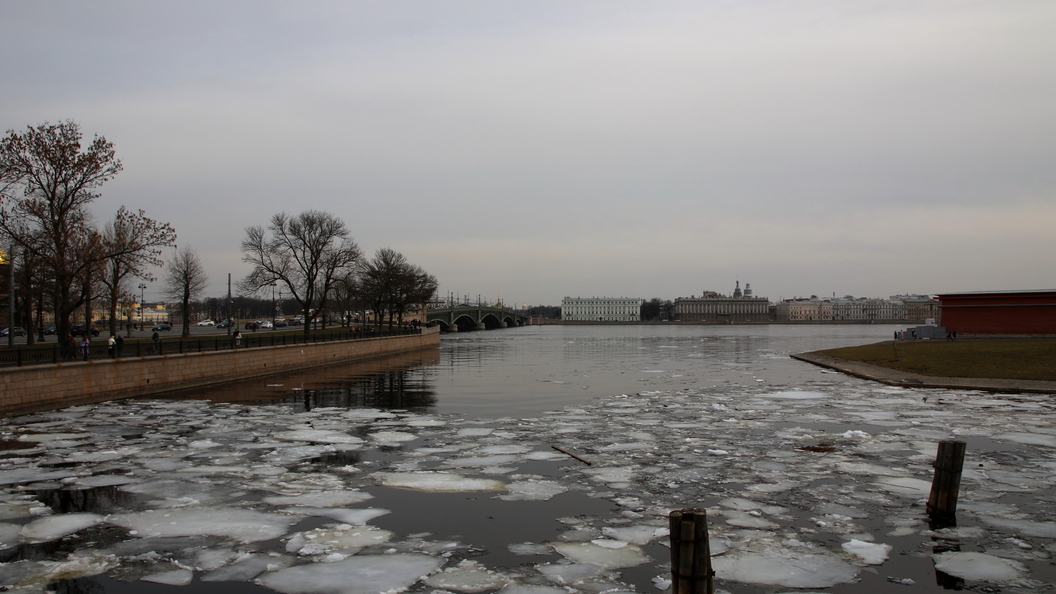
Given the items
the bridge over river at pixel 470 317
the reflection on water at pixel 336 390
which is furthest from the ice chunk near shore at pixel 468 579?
the bridge over river at pixel 470 317

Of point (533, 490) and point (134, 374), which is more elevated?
point (134, 374)

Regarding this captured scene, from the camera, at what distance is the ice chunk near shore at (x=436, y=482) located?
1221 centimetres

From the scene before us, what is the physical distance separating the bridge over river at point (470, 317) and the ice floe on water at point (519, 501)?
11101 cm

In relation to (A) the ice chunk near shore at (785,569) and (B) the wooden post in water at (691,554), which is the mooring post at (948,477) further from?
(B) the wooden post in water at (691,554)

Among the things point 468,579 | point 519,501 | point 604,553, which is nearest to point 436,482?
point 519,501

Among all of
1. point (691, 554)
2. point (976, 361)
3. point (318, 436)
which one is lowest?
point (318, 436)

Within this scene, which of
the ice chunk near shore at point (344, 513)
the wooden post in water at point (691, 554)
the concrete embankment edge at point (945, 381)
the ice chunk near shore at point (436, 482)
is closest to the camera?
the wooden post in water at point (691, 554)

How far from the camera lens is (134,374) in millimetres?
27422

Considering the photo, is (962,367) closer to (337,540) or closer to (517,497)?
(517,497)

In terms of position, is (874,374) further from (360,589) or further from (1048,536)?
(360,589)

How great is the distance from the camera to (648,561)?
27.9 feet

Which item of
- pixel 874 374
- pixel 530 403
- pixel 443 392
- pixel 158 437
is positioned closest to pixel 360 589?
pixel 158 437

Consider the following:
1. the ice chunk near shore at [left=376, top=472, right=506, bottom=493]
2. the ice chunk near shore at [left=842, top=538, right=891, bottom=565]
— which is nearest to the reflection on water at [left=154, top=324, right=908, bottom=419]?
the ice chunk near shore at [left=376, top=472, right=506, bottom=493]

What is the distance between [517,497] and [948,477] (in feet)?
20.1
